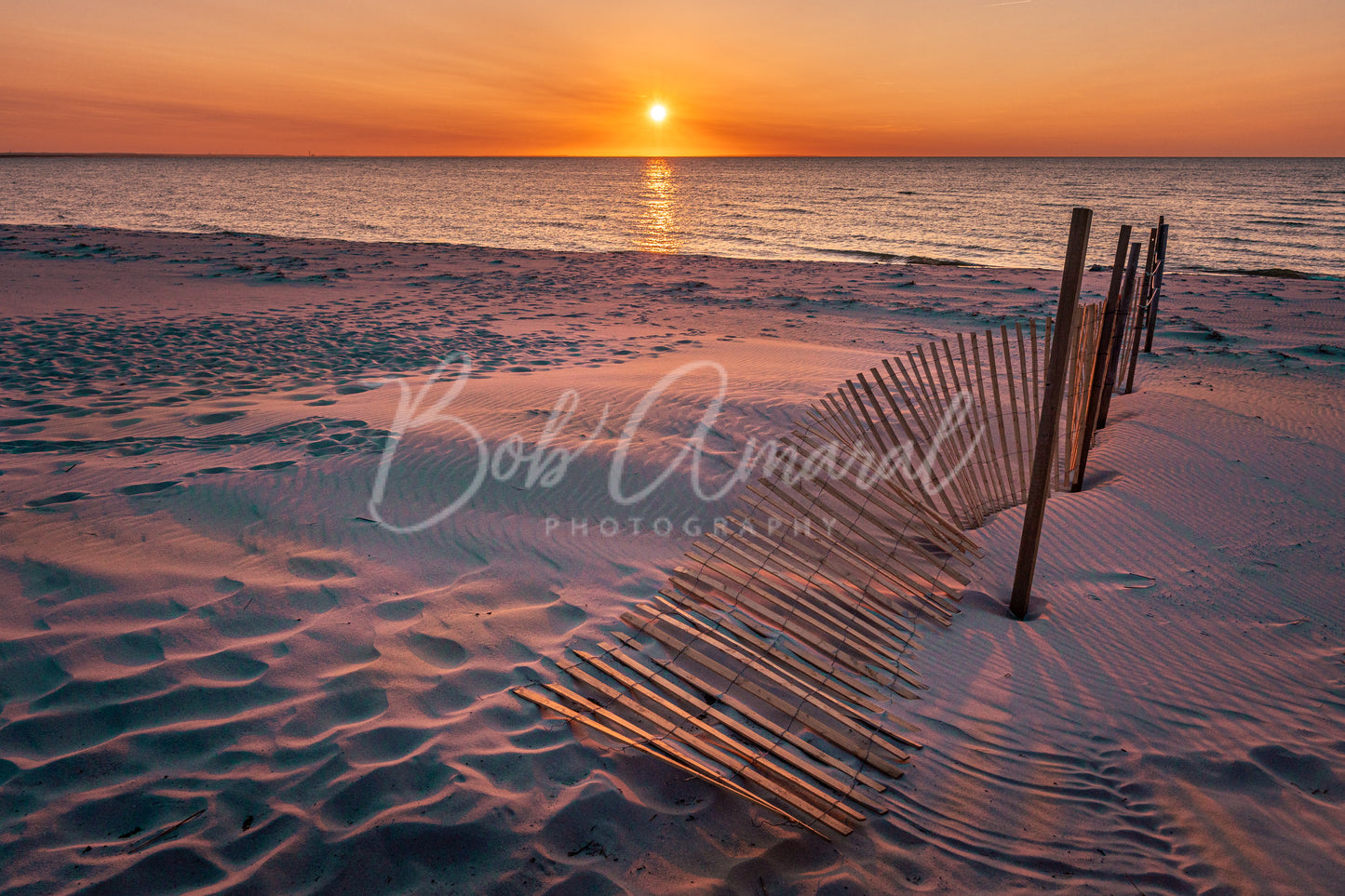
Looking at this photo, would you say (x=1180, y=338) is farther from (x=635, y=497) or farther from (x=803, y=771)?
(x=803, y=771)

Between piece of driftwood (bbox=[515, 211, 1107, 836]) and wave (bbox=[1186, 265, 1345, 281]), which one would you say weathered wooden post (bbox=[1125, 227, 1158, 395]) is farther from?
wave (bbox=[1186, 265, 1345, 281])

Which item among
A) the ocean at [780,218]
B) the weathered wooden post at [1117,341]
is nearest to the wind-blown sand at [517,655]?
the weathered wooden post at [1117,341]

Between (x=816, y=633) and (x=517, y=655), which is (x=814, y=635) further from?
(x=517, y=655)

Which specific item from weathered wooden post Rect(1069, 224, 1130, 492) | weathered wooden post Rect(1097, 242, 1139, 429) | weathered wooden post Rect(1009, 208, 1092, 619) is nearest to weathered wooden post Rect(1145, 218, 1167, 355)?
weathered wooden post Rect(1097, 242, 1139, 429)

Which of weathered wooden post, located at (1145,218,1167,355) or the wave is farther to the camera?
the wave

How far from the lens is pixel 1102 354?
468 cm

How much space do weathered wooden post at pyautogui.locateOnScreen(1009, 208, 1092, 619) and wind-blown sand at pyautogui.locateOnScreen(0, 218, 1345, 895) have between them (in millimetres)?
440

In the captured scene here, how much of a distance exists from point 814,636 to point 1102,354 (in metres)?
3.20

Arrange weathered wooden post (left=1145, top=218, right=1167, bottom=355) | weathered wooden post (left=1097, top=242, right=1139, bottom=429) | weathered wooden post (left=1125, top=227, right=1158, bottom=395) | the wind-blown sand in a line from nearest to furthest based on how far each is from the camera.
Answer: the wind-blown sand < weathered wooden post (left=1097, top=242, right=1139, bottom=429) < weathered wooden post (left=1125, top=227, right=1158, bottom=395) < weathered wooden post (left=1145, top=218, right=1167, bottom=355)

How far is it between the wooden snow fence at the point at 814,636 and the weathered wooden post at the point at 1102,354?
0.23 feet

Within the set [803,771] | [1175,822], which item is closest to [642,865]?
[803,771]

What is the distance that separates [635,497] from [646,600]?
1313 millimetres

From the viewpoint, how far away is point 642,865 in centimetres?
203

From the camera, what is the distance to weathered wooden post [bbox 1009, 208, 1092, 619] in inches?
110
